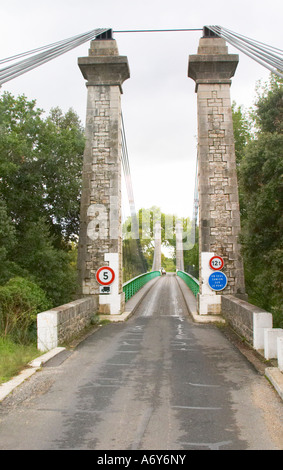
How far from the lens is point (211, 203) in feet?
41.7

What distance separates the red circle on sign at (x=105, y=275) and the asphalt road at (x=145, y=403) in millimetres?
4910

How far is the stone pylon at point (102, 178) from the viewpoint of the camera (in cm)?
1274

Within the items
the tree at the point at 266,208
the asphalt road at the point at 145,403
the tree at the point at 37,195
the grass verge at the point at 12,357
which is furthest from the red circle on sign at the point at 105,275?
the grass verge at the point at 12,357

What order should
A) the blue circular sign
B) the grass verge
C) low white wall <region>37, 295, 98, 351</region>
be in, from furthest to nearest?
the blue circular sign, low white wall <region>37, 295, 98, 351</region>, the grass verge

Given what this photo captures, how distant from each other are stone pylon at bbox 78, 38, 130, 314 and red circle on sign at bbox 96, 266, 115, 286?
Answer: 0.17 meters

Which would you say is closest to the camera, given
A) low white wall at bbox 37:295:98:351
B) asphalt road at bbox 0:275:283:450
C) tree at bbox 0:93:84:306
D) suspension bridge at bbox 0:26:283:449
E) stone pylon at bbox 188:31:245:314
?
asphalt road at bbox 0:275:283:450

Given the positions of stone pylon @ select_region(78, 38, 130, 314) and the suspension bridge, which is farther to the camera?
stone pylon @ select_region(78, 38, 130, 314)

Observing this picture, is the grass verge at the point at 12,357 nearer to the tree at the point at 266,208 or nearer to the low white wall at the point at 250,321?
the low white wall at the point at 250,321

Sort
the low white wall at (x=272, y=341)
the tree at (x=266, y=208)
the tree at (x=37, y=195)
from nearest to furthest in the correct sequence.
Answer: the low white wall at (x=272, y=341) → the tree at (x=266, y=208) → the tree at (x=37, y=195)

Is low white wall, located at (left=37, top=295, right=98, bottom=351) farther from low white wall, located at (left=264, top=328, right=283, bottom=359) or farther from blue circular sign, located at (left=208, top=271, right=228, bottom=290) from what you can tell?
blue circular sign, located at (left=208, top=271, right=228, bottom=290)

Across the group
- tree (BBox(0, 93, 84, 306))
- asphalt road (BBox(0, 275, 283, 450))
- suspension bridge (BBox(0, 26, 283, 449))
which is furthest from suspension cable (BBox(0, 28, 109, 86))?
asphalt road (BBox(0, 275, 283, 450))

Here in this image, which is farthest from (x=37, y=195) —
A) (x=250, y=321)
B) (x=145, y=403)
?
(x=145, y=403)

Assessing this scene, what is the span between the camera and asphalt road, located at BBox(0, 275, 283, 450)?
344 centimetres
